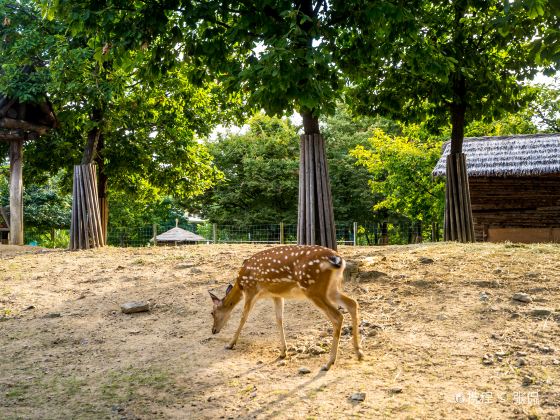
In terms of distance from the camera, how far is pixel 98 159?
1892 cm

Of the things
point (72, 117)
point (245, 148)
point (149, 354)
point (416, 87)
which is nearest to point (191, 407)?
point (149, 354)

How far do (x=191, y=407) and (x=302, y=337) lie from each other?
211 centimetres

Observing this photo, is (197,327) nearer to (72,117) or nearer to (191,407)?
(191,407)

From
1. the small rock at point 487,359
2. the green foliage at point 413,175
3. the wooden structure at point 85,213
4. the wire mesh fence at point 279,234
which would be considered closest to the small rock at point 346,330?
the small rock at point 487,359

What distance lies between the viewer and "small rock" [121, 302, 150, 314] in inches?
311

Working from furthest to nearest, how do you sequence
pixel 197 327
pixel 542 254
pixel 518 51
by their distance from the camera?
1. pixel 518 51
2. pixel 542 254
3. pixel 197 327

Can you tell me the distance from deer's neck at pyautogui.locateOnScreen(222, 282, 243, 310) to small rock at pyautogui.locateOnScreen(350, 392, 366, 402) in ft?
7.20

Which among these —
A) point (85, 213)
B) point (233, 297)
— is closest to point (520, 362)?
point (233, 297)

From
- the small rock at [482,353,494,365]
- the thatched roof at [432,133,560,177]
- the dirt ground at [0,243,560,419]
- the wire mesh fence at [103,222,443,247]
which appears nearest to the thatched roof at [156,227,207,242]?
the wire mesh fence at [103,222,443,247]

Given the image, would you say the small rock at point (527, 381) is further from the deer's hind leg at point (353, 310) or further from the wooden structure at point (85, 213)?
the wooden structure at point (85, 213)

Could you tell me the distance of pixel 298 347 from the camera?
20.9ft

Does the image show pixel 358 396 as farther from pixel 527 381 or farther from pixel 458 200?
pixel 458 200

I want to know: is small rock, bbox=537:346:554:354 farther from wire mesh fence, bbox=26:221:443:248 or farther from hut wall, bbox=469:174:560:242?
wire mesh fence, bbox=26:221:443:248

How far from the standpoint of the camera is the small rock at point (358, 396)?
4.79 m
